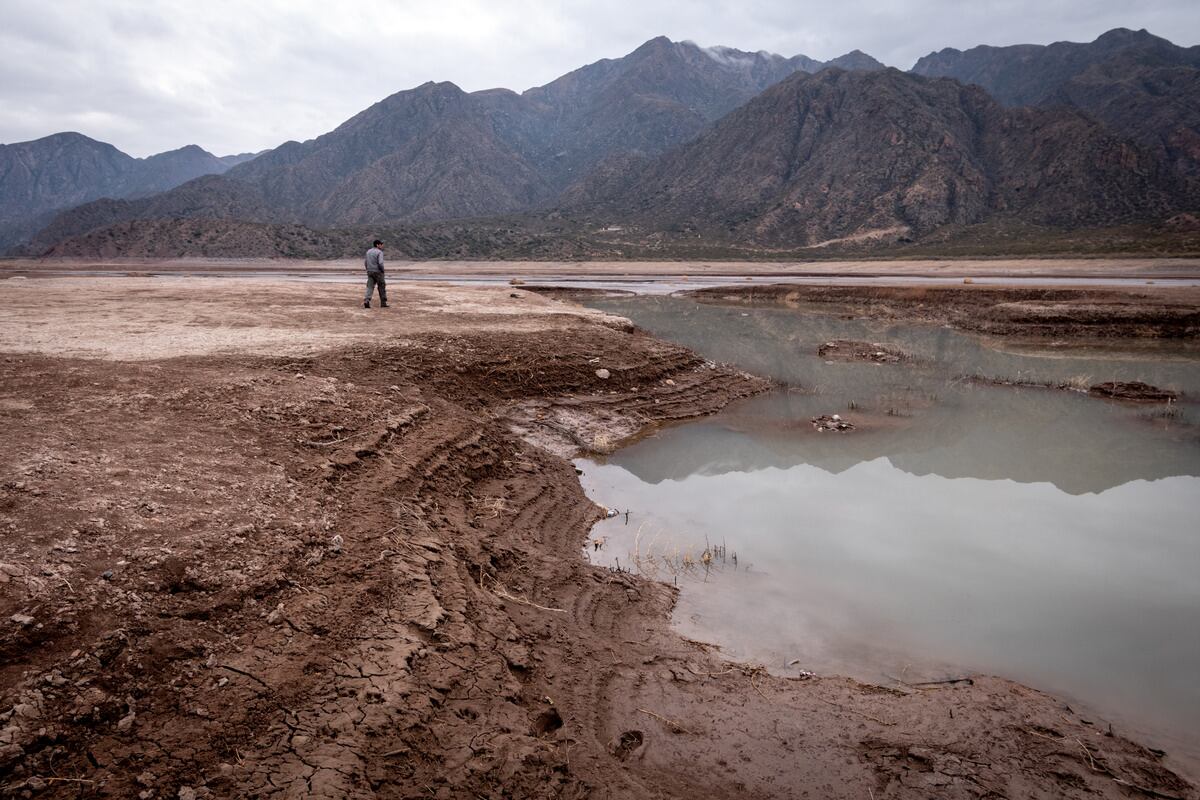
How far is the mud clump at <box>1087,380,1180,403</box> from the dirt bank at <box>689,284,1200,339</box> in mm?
9629

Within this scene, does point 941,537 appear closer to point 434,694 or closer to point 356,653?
point 434,694

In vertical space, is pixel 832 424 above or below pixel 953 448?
above

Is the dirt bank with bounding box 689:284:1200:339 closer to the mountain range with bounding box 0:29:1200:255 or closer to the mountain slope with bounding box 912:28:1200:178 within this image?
the mountain range with bounding box 0:29:1200:255

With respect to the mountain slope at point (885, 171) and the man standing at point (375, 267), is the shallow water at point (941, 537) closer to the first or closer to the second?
the man standing at point (375, 267)

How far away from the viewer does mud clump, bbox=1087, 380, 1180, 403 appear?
15.4m

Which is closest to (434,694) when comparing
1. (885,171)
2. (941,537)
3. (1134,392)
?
(941,537)

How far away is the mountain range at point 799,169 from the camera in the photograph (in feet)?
300

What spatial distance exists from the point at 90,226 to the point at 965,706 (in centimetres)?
17086

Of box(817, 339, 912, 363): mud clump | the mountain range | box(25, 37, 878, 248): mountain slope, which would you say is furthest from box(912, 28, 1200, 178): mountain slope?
box(817, 339, 912, 363): mud clump

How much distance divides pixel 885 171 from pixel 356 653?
381 feet

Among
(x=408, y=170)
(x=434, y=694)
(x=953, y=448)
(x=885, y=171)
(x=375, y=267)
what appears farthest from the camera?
(x=408, y=170)

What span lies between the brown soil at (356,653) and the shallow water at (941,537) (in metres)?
0.59

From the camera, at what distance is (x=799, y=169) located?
11562 cm

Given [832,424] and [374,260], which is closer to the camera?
[832,424]
